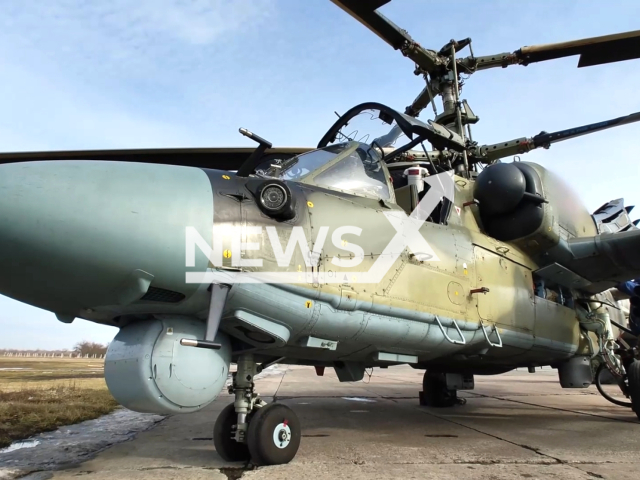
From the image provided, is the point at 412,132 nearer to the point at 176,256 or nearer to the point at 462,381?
the point at 176,256

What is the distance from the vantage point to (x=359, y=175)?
15.4 feet

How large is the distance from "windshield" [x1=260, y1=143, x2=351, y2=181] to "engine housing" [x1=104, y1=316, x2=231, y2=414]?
5.21 ft

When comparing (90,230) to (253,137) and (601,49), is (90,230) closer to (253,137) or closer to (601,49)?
(253,137)

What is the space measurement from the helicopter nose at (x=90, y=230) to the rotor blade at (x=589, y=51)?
653 cm

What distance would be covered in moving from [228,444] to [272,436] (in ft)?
1.76

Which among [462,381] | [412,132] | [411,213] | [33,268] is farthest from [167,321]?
[462,381]

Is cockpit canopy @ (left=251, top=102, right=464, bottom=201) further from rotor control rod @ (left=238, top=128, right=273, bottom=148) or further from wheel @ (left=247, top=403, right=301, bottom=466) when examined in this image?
wheel @ (left=247, top=403, right=301, bottom=466)

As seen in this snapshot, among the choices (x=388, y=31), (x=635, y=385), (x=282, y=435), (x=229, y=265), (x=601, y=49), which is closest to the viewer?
(x=229, y=265)

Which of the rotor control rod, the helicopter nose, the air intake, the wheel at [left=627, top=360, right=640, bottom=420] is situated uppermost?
the rotor control rod

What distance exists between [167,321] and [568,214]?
19.2 ft

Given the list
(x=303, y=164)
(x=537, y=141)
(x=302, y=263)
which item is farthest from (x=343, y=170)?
(x=537, y=141)

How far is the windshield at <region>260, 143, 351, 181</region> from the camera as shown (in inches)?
172

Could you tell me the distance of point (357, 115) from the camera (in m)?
5.41

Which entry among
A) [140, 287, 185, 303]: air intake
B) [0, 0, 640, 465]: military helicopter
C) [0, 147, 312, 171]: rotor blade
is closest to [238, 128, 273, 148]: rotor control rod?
[0, 0, 640, 465]: military helicopter
